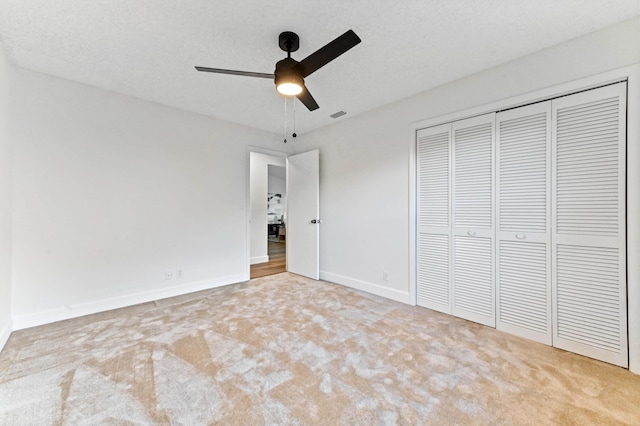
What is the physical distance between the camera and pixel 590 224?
2.00 m

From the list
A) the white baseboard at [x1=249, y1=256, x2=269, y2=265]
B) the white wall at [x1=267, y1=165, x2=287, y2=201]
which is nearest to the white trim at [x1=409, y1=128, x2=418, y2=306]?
the white baseboard at [x1=249, y1=256, x2=269, y2=265]

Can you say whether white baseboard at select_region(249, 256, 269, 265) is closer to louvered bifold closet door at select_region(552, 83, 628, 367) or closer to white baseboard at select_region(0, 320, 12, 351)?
white baseboard at select_region(0, 320, 12, 351)

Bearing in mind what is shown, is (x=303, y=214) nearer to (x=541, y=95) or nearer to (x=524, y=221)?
(x=524, y=221)

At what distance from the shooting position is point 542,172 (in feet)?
7.24

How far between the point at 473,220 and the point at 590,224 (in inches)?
31.9

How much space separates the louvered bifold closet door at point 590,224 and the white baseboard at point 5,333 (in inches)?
176

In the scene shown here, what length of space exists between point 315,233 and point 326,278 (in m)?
0.72

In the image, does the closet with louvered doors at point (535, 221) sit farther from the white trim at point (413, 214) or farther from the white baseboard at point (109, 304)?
the white baseboard at point (109, 304)

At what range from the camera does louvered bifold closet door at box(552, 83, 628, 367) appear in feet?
6.18

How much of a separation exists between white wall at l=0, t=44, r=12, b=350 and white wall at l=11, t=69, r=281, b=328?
134mm

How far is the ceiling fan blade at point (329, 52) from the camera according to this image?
1.54 metres

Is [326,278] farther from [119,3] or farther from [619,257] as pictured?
[119,3]

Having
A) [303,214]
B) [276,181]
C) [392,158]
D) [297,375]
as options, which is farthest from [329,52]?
[276,181]

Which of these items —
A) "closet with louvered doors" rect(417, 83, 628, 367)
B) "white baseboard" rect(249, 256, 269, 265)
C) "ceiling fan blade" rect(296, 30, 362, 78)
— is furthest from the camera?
"white baseboard" rect(249, 256, 269, 265)
